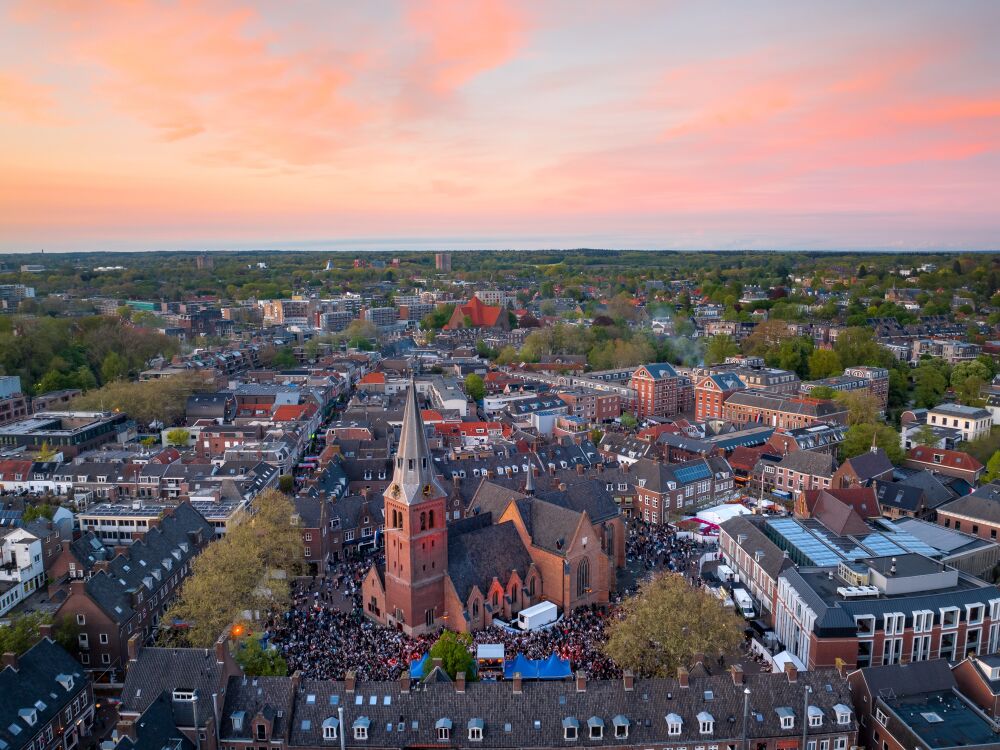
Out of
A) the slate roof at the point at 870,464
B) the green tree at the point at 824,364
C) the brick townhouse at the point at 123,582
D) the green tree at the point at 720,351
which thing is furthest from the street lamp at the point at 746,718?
the green tree at the point at 720,351

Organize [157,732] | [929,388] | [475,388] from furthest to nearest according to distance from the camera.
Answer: [475,388] → [929,388] → [157,732]

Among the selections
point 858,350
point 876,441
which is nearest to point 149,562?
point 876,441

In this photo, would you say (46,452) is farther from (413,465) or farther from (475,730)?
(475,730)

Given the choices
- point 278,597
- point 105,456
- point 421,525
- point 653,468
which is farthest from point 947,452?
point 105,456

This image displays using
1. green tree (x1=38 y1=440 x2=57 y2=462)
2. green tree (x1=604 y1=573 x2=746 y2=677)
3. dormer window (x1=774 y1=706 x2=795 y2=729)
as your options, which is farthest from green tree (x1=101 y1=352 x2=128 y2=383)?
dormer window (x1=774 y1=706 x2=795 y2=729)

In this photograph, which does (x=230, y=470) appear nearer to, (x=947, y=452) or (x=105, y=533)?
(x=105, y=533)

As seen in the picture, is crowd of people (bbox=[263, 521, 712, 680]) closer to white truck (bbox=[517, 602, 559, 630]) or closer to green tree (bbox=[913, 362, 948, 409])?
white truck (bbox=[517, 602, 559, 630])
